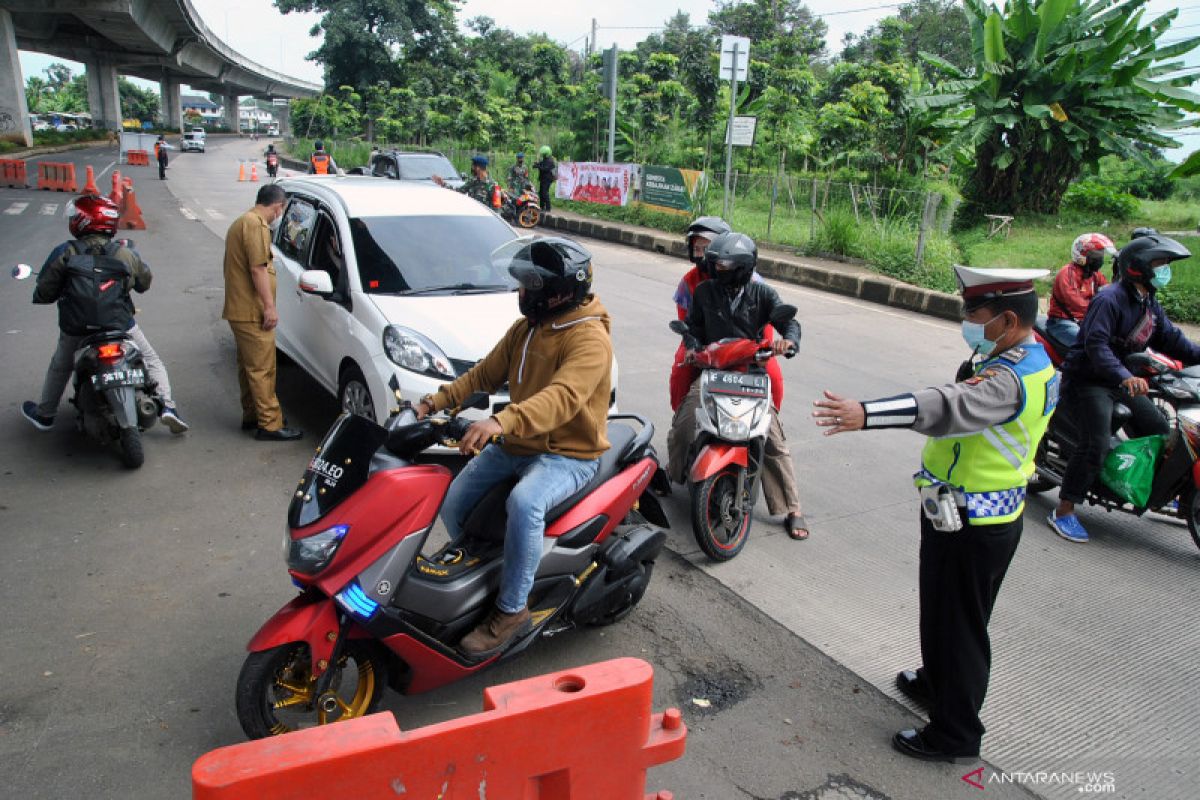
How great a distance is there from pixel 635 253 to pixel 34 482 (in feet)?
46.4

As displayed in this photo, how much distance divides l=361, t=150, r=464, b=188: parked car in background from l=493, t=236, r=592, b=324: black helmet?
Answer: 54.9ft

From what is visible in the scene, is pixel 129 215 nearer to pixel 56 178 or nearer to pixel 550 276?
pixel 56 178

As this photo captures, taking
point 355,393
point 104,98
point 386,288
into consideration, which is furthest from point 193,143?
point 355,393

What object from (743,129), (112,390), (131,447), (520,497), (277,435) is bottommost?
(277,435)

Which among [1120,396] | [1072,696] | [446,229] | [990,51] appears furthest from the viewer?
[990,51]

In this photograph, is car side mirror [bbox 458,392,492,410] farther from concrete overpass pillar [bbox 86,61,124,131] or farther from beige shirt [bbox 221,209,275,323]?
concrete overpass pillar [bbox 86,61,124,131]

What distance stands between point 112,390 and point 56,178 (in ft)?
82.3

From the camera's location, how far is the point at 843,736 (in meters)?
3.37

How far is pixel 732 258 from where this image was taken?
4820 millimetres

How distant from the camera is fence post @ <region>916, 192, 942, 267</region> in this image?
13977 mm

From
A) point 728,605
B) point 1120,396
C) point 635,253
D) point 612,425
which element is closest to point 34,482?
point 612,425

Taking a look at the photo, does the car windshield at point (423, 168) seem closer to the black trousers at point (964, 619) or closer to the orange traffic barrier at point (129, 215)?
the orange traffic barrier at point (129, 215)

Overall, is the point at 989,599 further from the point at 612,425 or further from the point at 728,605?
the point at 612,425

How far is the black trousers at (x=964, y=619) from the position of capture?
10.2 feet
